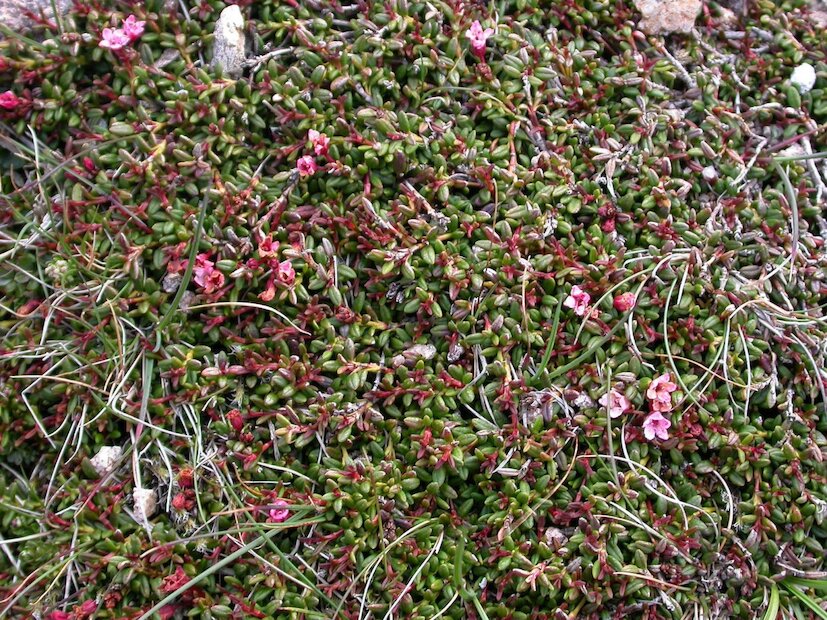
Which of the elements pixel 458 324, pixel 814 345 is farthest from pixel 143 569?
pixel 814 345

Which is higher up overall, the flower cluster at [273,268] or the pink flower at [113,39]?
the pink flower at [113,39]

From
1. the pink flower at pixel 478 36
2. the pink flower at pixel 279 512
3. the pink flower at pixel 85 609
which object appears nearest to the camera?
the pink flower at pixel 85 609

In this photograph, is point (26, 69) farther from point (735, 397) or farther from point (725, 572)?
point (725, 572)

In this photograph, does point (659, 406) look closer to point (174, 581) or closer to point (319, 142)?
point (319, 142)

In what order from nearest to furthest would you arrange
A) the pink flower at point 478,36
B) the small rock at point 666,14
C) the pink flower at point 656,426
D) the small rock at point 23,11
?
the pink flower at point 656,426, the small rock at point 23,11, the pink flower at point 478,36, the small rock at point 666,14

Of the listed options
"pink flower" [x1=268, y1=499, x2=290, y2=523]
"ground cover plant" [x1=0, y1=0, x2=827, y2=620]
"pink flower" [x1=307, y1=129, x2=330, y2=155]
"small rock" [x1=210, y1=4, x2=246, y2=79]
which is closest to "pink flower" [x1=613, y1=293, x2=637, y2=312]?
"ground cover plant" [x1=0, y1=0, x2=827, y2=620]

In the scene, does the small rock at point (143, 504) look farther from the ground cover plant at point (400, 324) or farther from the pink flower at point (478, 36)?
the pink flower at point (478, 36)

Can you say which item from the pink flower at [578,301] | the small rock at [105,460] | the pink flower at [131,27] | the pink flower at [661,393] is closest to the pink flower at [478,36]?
the pink flower at [578,301]
